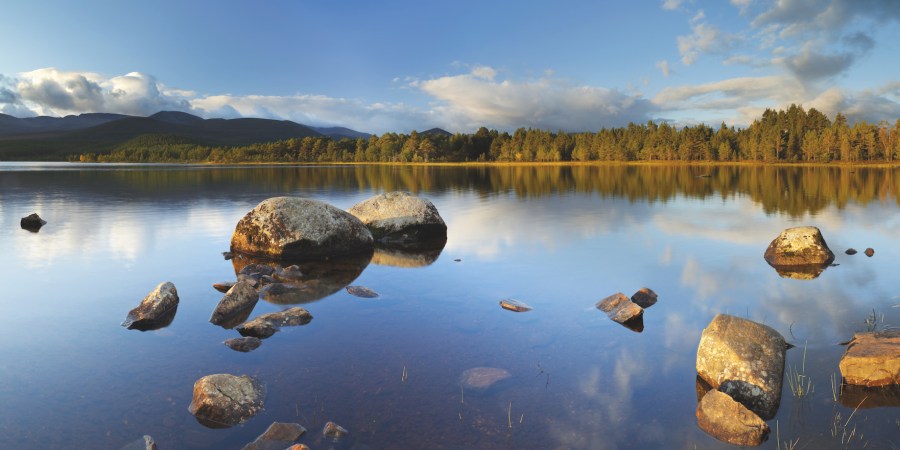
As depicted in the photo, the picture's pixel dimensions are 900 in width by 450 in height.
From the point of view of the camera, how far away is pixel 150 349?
11.2 m

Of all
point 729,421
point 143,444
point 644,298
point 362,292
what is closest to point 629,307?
point 644,298

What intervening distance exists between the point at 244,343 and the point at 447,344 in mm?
4464

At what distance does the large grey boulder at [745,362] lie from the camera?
8703 millimetres

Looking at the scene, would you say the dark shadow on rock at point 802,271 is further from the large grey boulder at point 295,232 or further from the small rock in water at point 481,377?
the large grey boulder at point 295,232

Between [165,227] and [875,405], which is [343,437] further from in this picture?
[165,227]

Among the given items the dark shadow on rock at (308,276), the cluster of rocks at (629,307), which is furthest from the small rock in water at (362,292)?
the cluster of rocks at (629,307)

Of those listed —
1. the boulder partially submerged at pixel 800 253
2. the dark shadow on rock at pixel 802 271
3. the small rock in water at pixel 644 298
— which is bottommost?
the small rock in water at pixel 644 298

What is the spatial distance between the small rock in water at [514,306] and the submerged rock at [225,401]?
7.10 metres

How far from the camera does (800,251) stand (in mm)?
19547

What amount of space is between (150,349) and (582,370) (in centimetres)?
921

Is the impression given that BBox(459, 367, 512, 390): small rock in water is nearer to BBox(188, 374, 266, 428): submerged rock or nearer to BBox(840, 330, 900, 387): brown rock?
BBox(188, 374, 266, 428): submerged rock

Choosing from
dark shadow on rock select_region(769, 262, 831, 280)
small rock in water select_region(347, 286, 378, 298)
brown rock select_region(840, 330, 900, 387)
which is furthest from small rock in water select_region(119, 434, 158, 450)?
dark shadow on rock select_region(769, 262, 831, 280)

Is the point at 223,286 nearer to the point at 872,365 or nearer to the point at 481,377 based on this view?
the point at 481,377

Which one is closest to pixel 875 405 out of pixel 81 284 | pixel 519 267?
pixel 519 267
